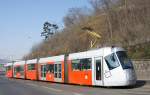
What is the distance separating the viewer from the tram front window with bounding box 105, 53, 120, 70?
3075 cm

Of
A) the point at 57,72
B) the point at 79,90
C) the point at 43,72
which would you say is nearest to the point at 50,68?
the point at 57,72

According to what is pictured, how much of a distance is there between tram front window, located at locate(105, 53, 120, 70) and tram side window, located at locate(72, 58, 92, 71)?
9.19 feet

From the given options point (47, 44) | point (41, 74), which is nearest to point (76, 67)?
point (41, 74)

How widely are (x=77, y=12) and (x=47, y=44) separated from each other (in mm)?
11302

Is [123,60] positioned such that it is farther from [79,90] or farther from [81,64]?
[81,64]

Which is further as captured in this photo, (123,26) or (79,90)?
(123,26)

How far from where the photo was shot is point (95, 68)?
3281cm

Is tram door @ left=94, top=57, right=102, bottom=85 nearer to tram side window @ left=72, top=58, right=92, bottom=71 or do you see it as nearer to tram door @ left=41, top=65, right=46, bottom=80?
tram side window @ left=72, top=58, right=92, bottom=71

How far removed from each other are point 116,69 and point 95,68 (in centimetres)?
271

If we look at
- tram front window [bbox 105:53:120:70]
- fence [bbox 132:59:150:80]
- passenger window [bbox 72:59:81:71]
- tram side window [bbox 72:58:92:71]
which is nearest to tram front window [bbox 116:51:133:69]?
tram front window [bbox 105:53:120:70]

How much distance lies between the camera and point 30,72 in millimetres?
57312

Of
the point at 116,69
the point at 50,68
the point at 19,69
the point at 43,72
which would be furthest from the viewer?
the point at 19,69

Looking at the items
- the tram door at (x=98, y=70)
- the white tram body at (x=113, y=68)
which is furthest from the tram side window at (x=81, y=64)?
the white tram body at (x=113, y=68)

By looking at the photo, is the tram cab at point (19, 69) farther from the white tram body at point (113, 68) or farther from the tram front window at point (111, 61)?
the tram front window at point (111, 61)
